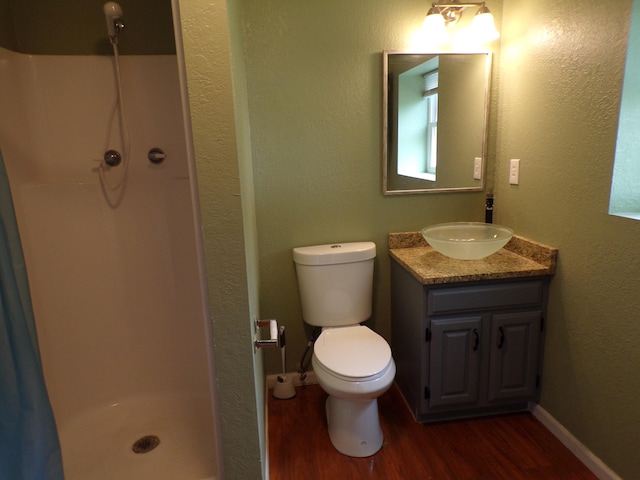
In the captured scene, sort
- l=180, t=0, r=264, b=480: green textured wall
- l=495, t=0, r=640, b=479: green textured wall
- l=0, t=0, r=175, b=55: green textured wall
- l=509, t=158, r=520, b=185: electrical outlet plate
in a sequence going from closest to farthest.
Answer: l=180, t=0, r=264, b=480: green textured wall
l=495, t=0, r=640, b=479: green textured wall
l=0, t=0, r=175, b=55: green textured wall
l=509, t=158, r=520, b=185: electrical outlet plate

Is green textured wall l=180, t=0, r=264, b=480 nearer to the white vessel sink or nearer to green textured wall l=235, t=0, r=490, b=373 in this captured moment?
green textured wall l=235, t=0, r=490, b=373

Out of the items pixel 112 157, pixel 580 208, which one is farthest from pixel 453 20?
pixel 112 157

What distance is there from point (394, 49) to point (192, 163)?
53.6 inches

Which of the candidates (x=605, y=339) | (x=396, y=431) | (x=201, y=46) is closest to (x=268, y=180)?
(x=201, y=46)

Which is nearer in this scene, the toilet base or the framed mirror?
the toilet base

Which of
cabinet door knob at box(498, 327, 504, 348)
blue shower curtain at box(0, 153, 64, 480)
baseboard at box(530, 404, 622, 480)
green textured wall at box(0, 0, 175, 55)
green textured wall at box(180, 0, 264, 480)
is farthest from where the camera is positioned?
cabinet door knob at box(498, 327, 504, 348)

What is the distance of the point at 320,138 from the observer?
198 cm

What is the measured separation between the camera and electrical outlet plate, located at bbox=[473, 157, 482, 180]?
2109 mm

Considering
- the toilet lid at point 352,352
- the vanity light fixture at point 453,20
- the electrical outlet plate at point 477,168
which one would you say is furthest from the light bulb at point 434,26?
the toilet lid at point 352,352

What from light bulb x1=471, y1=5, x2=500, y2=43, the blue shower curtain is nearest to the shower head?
the blue shower curtain

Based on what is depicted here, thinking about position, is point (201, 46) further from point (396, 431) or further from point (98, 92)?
point (396, 431)

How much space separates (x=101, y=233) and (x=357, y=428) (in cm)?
Result: 149

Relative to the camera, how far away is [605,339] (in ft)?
4.83

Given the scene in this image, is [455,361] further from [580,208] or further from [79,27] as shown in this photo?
[79,27]
